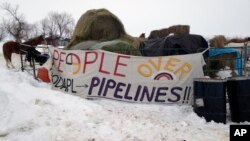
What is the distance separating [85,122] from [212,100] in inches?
123

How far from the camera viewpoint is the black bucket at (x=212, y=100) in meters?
7.27

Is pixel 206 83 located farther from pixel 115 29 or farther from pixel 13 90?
pixel 115 29

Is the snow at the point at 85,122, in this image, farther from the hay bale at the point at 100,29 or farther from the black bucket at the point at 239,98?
the hay bale at the point at 100,29

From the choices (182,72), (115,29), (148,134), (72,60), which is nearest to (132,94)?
(182,72)

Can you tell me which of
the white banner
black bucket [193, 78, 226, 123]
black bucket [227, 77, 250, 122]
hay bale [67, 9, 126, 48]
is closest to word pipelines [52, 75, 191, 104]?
the white banner

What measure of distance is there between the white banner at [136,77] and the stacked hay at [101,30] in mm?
4650

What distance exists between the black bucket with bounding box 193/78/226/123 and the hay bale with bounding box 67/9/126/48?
23.8 ft

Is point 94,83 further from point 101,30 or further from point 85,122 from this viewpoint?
point 101,30

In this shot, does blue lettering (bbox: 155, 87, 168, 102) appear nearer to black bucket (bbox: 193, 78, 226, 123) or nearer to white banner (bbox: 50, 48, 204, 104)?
white banner (bbox: 50, 48, 204, 104)

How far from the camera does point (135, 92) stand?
29.5 feet

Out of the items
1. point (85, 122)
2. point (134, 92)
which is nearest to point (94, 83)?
point (134, 92)

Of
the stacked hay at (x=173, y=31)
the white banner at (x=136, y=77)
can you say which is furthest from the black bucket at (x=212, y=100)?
the stacked hay at (x=173, y=31)

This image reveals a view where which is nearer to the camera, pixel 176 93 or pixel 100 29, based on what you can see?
pixel 176 93

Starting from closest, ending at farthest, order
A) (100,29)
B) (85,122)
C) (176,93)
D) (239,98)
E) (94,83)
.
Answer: (85,122), (239,98), (176,93), (94,83), (100,29)
